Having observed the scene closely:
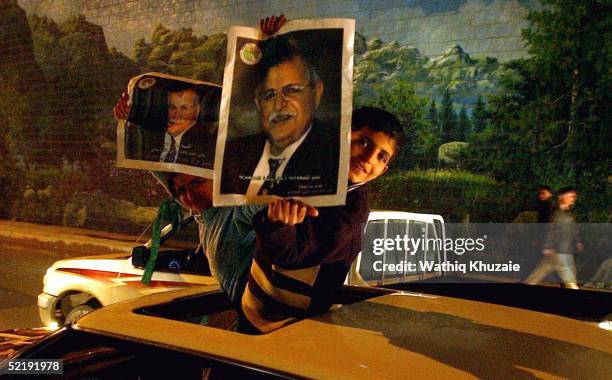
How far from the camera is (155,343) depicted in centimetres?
196

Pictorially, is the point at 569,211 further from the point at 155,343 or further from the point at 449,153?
the point at 155,343

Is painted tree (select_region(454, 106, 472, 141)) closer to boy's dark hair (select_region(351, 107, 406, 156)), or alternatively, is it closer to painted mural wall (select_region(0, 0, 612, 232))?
painted mural wall (select_region(0, 0, 612, 232))

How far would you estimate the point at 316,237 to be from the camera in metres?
2.19

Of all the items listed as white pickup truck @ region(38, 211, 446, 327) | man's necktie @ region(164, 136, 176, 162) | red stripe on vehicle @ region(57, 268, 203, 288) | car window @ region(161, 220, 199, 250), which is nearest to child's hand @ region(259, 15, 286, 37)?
man's necktie @ region(164, 136, 176, 162)

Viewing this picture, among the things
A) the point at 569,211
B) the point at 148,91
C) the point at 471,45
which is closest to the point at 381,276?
the point at 569,211

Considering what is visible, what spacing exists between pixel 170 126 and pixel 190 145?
0.13 metres

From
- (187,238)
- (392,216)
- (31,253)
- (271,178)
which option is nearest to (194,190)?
(271,178)

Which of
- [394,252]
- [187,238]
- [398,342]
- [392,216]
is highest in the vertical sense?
[392,216]

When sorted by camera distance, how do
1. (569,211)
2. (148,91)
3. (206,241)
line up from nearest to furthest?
1. (148,91)
2. (206,241)
3. (569,211)

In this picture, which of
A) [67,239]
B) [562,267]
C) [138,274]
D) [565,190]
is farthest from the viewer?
[67,239]

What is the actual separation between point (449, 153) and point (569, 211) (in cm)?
221

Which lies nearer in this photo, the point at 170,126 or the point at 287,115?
the point at 287,115

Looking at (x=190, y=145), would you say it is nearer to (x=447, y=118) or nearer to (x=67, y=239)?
(x=447, y=118)

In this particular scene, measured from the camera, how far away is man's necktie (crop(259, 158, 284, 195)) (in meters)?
2.07
